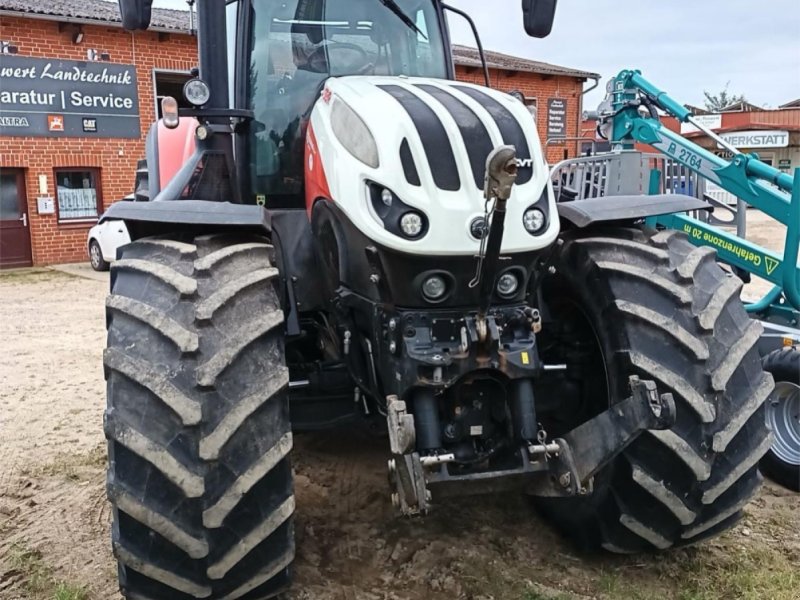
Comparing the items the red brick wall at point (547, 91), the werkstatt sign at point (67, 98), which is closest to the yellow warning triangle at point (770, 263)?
the werkstatt sign at point (67, 98)

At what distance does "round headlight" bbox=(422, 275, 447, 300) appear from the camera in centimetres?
273

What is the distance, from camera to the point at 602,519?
10.5 ft

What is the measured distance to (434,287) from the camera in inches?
108

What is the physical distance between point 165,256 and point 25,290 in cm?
1033

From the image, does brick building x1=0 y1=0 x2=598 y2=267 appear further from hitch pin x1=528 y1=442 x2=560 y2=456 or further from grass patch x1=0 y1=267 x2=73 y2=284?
hitch pin x1=528 y1=442 x2=560 y2=456

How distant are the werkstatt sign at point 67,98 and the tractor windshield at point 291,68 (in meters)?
12.3

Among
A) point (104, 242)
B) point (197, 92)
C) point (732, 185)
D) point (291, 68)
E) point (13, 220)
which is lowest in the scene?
point (104, 242)

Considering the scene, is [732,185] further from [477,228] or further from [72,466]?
[72,466]

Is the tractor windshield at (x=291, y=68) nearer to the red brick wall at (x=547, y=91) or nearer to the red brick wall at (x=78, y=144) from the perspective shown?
the red brick wall at (x=78, y=144)

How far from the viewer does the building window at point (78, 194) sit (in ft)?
49.6

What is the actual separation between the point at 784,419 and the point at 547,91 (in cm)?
1845

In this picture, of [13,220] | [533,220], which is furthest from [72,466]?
[13,220]

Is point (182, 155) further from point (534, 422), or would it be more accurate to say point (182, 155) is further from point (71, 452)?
point (534, 422)

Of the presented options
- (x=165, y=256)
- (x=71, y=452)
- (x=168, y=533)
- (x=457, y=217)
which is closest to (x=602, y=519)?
(x=457, y=217)
